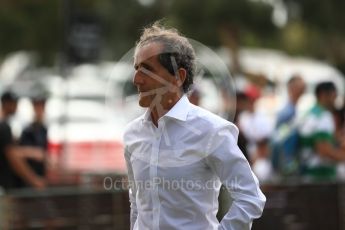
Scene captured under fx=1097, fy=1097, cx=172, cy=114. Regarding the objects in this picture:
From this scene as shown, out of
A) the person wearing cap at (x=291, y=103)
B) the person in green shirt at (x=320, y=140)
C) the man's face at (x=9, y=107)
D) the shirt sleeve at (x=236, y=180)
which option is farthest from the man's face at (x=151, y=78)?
the person wearing cap at (x=291, y=103)

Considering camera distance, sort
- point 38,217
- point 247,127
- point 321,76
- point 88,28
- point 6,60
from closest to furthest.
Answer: point 38,217 < point 247,127 < point 88,28 < point 321,76 < point 6,60

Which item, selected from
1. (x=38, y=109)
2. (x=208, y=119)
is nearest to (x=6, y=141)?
(x=38, y=109)

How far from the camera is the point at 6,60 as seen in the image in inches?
1612

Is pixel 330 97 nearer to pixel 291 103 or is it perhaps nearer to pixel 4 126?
pixel 291 103

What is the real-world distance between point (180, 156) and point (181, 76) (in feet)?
1.30

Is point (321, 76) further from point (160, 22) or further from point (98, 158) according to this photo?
point (160, 22)

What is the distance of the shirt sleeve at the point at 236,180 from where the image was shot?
5082 millimetres

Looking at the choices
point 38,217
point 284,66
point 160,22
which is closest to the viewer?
point 160,22

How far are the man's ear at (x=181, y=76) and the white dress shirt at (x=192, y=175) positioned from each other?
3.2 inches

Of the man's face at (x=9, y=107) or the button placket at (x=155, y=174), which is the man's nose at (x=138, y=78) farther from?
the man's face at (x=9, y=107)

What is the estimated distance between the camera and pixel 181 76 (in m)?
5.34

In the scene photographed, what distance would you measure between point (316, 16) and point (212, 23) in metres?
4.13

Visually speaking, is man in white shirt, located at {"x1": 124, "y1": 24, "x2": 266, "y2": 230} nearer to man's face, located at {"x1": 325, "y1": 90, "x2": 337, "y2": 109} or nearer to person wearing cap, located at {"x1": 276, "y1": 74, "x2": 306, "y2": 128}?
man's face, located at {"x1": 325, "y1": 90, "x2": 337, "y2": 109}

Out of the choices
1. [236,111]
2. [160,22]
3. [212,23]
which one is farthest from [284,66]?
[160,22]
